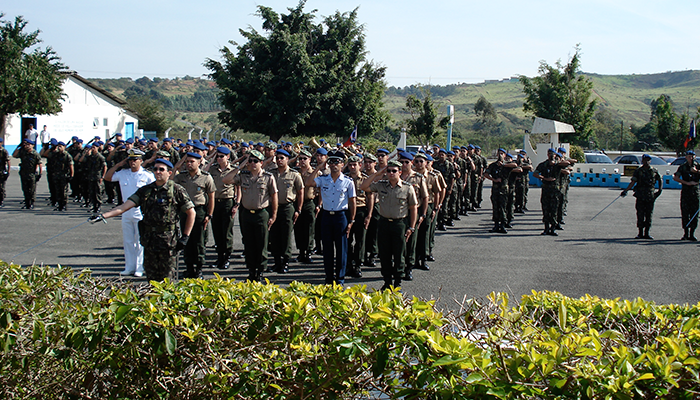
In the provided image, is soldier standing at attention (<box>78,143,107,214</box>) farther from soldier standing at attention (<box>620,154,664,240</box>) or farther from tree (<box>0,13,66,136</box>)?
tree (<box>0,13,66,136</box>)

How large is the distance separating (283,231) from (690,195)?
9.09 metres

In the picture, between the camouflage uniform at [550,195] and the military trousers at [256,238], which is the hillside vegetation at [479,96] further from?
the military trousers at [256,238]

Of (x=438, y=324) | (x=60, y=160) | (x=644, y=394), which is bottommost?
(x=644, y=394)

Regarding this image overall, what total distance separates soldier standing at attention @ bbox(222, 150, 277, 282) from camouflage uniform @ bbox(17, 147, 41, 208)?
9.64 metres

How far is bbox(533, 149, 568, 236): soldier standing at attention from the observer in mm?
12828

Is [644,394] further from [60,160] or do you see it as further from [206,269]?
[60,160]

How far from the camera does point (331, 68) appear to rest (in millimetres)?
32438

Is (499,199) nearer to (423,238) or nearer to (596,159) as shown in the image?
(423,238)

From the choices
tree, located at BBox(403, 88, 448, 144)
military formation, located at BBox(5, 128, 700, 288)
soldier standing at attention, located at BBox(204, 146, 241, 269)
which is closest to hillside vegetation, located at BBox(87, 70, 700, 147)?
tree, located at BBox(403, 88, 448, 144)

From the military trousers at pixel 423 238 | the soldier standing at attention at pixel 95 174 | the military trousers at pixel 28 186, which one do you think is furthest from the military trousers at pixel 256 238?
the military trousers at pixel 28 186

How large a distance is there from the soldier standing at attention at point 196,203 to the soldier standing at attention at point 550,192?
7.80m

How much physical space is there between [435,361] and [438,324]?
345mm

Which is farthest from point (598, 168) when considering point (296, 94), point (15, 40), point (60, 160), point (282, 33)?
point (15, 40)

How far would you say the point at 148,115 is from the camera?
63.4 metres
